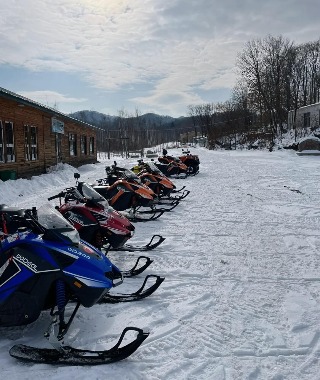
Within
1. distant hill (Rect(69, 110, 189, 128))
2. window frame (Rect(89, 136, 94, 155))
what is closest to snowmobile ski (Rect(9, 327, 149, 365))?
window frame (Rect(89, 136, 94, 155))

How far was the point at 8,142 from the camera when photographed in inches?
531

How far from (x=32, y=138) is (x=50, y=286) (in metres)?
14.1

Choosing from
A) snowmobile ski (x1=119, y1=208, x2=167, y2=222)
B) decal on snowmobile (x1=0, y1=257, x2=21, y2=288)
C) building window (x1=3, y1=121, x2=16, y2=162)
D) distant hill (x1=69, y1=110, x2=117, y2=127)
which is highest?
distant hill (x1=69, y1=110, x2=117, y2=127)

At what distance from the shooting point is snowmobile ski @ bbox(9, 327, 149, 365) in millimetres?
2746

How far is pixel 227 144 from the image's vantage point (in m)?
50.4

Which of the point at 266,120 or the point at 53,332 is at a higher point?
the point at 266,120

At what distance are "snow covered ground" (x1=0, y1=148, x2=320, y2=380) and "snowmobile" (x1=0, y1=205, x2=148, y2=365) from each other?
0.38 ft

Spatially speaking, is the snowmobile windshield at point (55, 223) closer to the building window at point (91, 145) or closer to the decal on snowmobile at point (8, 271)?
the decal on snowmobile at point (8, 271)

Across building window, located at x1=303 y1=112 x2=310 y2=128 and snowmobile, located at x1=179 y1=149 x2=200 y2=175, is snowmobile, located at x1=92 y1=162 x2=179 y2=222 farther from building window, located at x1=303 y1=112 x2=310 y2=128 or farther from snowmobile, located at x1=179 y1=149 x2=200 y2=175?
building window, located at x1=303 y1=112 x2=310 y2=128

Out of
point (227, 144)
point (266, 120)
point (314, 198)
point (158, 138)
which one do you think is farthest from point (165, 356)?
point (158, 138)

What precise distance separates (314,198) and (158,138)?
→ 79416 mm

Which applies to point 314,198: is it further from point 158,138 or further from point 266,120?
point 158,138

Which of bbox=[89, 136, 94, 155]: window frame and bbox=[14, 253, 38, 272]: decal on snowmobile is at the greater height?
bbox=[89, 136, 94, 155]: window frame

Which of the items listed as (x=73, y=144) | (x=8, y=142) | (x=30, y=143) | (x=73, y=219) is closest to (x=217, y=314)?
(x=73, y=219)
